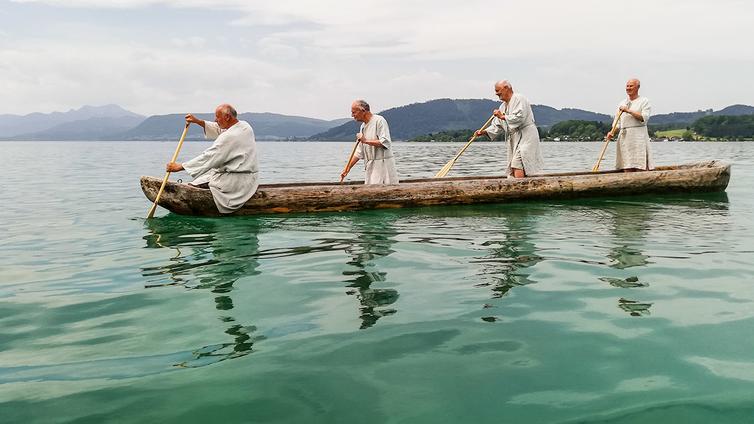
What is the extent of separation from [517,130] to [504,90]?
0.86 meters

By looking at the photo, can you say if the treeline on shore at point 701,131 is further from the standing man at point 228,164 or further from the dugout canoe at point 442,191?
the standing man at point 228,164

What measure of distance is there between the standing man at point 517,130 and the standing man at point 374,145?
188 centimetres

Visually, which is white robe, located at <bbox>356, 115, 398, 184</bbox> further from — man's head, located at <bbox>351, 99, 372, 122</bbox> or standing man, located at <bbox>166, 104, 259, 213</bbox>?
standing man, located at <bbox>166, 104, 259, 213</bbox>

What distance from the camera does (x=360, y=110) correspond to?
396 inches

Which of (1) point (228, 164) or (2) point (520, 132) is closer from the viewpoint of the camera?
(1) point (228, 164)

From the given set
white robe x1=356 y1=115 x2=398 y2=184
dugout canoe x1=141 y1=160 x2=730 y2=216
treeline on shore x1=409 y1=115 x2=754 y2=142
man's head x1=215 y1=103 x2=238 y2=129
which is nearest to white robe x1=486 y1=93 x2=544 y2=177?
dugout canoe x1=141 y1=160 x2=730 y2=216

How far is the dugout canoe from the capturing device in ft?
31.1

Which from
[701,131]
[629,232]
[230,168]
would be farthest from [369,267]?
[701,131]

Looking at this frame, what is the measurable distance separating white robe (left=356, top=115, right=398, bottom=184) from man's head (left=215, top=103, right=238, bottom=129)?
2.33 m

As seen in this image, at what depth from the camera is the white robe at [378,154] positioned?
1036cm

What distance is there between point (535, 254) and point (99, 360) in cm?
448

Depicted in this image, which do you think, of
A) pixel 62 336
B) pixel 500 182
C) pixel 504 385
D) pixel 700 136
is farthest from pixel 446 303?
pixel 700 136

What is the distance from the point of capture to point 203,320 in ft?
14.2

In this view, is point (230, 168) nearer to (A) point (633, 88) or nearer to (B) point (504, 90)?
(B) point (504, 90)
